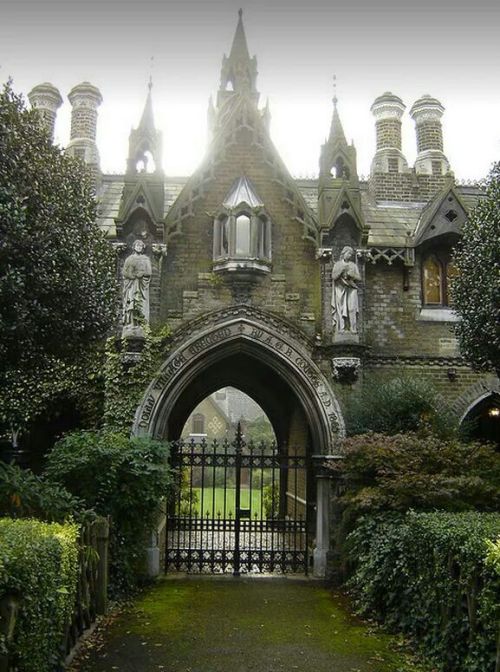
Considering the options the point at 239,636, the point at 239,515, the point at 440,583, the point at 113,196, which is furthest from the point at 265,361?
the point at 440,583

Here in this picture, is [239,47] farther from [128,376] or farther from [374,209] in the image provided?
[128,376]

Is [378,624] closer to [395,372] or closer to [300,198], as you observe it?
[395,372]

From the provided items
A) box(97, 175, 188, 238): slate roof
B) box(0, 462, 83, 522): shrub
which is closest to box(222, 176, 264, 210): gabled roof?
box(97, 175, 188, 238): slate roof

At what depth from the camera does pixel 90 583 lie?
28.3ft

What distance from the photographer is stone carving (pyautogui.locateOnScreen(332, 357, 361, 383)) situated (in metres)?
13.2

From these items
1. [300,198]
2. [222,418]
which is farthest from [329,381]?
[222,418]

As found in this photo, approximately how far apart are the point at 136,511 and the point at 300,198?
7544mm

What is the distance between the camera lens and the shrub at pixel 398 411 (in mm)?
12508

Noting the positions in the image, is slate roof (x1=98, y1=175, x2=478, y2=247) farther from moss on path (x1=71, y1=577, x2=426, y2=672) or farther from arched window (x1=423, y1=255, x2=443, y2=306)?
moss on path (x1=71, y1=577, x2=426, y2=672)

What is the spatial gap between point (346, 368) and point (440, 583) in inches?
252

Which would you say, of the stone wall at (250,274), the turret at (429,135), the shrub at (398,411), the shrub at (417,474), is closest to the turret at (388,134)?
the turret at (429,135)

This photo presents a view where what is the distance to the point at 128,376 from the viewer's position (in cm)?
1321

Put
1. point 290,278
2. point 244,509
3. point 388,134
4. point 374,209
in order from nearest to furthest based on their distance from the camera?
point 290,278 → point 374,209 → point 244,509 → point 388,134

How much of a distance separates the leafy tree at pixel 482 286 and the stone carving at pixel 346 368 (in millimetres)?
2237
